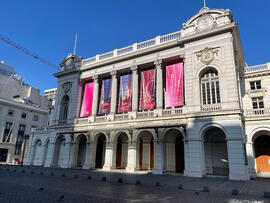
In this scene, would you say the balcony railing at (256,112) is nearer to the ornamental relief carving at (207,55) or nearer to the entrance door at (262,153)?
the entrance door at (262,153)

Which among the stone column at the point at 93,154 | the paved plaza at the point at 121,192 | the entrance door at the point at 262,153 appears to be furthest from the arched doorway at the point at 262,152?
the stone column at the point at 93,154

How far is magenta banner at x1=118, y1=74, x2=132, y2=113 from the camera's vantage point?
26441mm

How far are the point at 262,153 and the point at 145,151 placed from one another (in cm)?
1429

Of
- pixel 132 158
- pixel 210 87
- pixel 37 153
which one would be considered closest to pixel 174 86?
pixel 210 87

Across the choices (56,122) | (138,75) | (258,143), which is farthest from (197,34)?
(56,122)

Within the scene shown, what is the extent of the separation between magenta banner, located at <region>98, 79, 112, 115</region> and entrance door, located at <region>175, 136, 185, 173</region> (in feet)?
34.1

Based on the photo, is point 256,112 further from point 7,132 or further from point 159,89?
point 7,132

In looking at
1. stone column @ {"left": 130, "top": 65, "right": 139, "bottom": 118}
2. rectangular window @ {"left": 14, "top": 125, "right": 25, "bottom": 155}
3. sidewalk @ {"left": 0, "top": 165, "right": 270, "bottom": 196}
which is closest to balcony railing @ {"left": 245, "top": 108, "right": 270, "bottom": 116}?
sidewalk @ {"left": 0, "top": 165, "right": 270, "bottom": 196}

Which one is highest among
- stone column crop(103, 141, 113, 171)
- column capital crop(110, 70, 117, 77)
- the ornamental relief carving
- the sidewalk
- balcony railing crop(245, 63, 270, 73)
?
balcony railing crop(245, 63, 270, 73)

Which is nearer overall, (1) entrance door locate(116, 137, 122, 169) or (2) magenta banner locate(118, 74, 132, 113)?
(2) magenta banner locate(118, 74, 132, 113)

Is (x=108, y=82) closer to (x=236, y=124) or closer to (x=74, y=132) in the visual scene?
(x=74, y=132)

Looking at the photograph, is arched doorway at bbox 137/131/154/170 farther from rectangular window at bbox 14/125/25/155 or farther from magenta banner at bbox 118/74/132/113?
rectangular window at bbox 14/125/25/155

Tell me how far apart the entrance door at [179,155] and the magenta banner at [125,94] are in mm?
7477

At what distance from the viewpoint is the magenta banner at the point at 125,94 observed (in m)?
26.4
